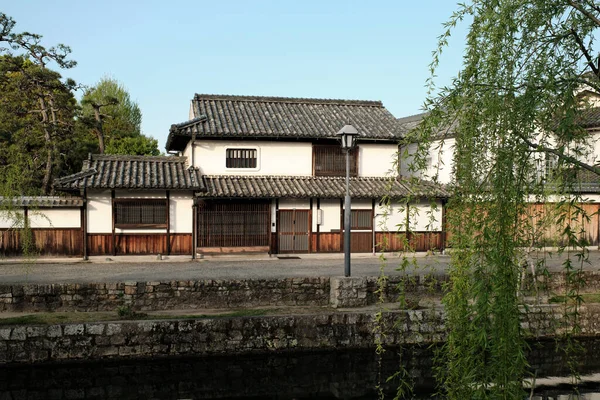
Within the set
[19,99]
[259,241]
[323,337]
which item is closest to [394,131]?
[259,241]

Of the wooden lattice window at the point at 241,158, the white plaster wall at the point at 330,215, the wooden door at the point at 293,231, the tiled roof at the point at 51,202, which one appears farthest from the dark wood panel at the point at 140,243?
the white plaster wall at the point at 330,215

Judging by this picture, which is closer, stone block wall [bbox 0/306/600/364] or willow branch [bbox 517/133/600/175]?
willow branch [bbox 517/133/600/175]

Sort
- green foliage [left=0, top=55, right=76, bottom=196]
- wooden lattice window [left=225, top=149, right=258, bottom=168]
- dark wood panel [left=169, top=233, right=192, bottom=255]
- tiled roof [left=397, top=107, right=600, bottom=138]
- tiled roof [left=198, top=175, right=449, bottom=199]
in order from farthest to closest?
1. green foliage [left=0, top=55, right=76, bottom=196]
2. wooden lattice window [left=225, top=149, right=258, bottom=168]
3. tiled roof [left=198, top=175, right=449, bottom=199]
4. dark wood panel [left=169, top=233, right=192, bottom=255]
5. tiled roof [left=397, top=107, right=600, bottom=138]

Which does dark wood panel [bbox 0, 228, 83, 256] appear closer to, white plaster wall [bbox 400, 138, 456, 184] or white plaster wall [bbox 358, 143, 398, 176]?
white plaster wall [bbox 358, 143, 398, 176]

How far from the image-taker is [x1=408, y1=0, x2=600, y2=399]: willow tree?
14.4ft

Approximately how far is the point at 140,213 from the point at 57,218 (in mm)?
3174

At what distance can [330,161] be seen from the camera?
2534 cm

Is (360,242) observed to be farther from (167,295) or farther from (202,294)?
(167,295)

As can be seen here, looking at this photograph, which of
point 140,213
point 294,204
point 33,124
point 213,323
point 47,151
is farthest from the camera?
point 33,124

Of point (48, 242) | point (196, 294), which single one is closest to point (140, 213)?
point (48, 242)

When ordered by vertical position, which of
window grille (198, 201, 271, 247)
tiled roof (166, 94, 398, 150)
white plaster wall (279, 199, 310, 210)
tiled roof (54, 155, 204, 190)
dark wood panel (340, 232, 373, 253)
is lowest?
dark wood panel (340, 232, 373, 253)

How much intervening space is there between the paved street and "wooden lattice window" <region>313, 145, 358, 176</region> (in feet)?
13.3

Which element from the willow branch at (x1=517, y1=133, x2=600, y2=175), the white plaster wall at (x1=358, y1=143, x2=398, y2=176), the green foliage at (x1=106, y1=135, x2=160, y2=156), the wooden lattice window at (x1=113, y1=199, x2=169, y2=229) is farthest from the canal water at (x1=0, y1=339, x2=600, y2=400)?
the green foliage at (x1=106, y1=135, x2=160, y2=156)

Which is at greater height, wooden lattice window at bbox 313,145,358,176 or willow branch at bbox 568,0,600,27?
wooden lattice window at bbox 313,145,358,176
